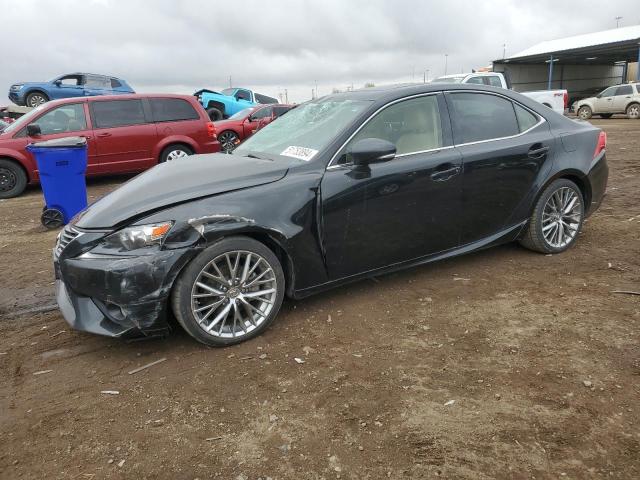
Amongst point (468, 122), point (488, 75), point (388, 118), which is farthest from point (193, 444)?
point (488, 75)

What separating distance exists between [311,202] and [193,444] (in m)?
1.63

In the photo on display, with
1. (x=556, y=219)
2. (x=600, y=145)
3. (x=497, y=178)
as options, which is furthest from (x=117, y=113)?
(x=600, y=145)

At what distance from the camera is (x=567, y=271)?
416cm

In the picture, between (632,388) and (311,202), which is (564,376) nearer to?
(632,388)

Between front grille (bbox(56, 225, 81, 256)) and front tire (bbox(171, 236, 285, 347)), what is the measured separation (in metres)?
0.75

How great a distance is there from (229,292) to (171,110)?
7.54 m

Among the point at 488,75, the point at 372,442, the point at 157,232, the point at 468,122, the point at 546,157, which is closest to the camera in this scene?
the point at 372,442

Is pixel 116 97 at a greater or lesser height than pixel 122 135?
greater

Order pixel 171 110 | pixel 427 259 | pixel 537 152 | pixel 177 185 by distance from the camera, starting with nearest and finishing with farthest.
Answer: pixel 177 185, pixel 427 259, pixel 537 152, pixel 171 110

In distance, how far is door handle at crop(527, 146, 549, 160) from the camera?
164 inches

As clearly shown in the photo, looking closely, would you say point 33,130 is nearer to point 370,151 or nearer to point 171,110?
point 171,110

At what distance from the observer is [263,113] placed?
46.2 feet

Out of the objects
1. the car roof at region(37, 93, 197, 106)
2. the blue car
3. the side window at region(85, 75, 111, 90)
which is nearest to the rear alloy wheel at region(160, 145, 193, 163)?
the car roof at region(37, 93, 197, 106)

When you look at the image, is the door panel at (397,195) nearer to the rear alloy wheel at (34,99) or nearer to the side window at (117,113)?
the side window at (117,113)
